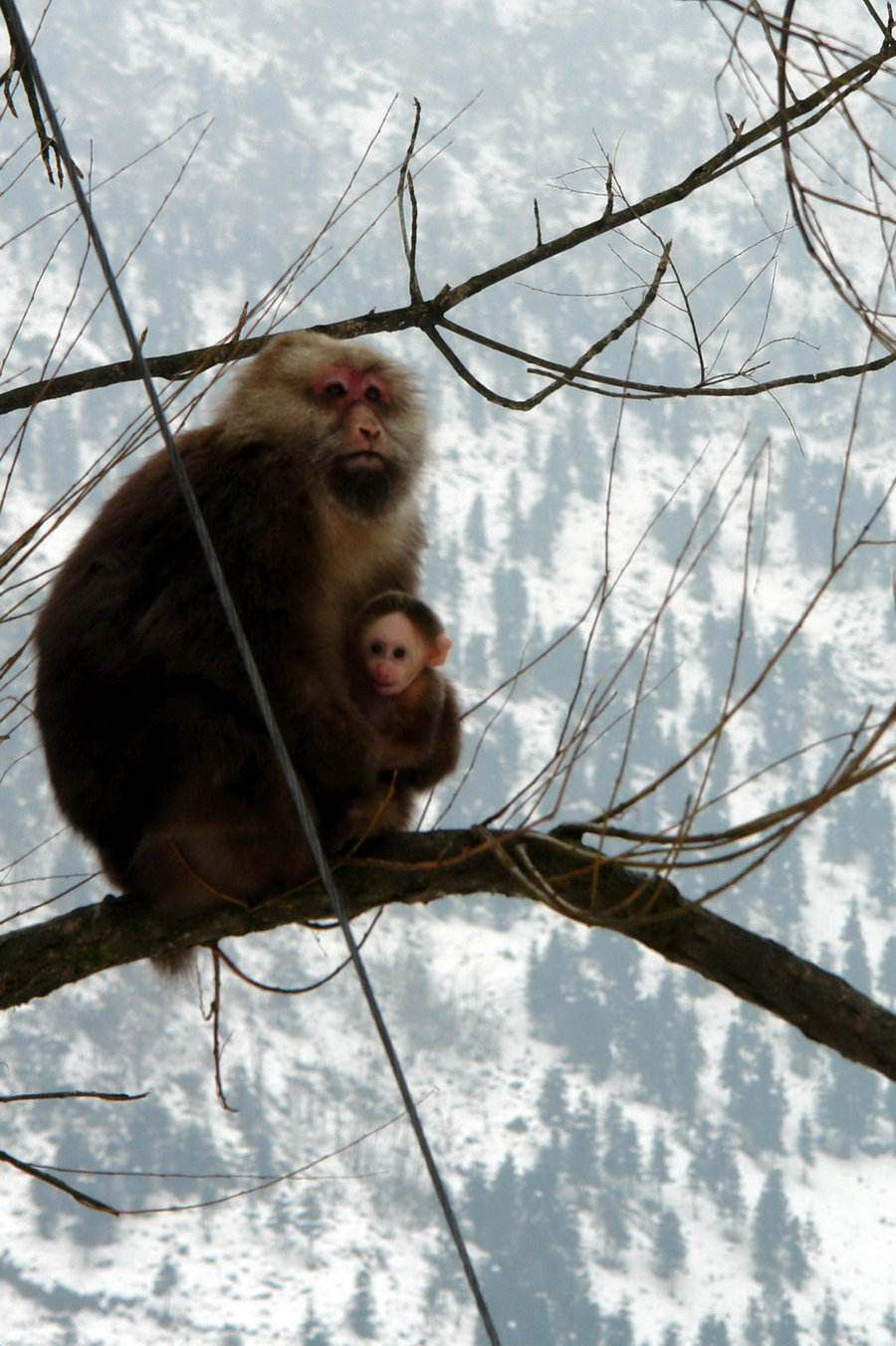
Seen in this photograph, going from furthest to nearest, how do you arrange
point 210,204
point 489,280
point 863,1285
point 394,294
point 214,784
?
point 210,204 < point 394,294 < point 863,1285 < point 489,280 < point 214,784

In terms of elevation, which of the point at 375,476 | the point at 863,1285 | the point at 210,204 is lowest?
the point at 375,476

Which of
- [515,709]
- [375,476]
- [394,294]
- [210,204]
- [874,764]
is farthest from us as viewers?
[210,204]

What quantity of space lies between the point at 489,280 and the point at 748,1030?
369ft

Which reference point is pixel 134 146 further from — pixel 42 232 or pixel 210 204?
pixel 42 232

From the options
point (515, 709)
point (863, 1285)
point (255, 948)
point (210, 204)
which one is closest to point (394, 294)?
point (210, 204)

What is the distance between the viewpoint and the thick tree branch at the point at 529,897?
2.59 meters

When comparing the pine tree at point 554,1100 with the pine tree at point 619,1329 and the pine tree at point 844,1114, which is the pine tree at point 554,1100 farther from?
the pine tree at point 844,1114

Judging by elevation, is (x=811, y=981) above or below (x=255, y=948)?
below

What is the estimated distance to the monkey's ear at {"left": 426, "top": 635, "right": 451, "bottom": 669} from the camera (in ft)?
13.0

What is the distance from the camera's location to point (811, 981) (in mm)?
2633

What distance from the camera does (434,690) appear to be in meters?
4.03

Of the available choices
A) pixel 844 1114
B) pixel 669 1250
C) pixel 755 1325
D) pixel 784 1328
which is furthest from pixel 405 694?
pixel 844 1114

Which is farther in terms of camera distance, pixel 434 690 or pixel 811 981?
pixel 434 690

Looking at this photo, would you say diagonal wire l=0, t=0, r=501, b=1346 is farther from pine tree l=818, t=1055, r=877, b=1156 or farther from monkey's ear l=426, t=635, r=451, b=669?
pine tree l=818, t=1055, r=877, b=1156
